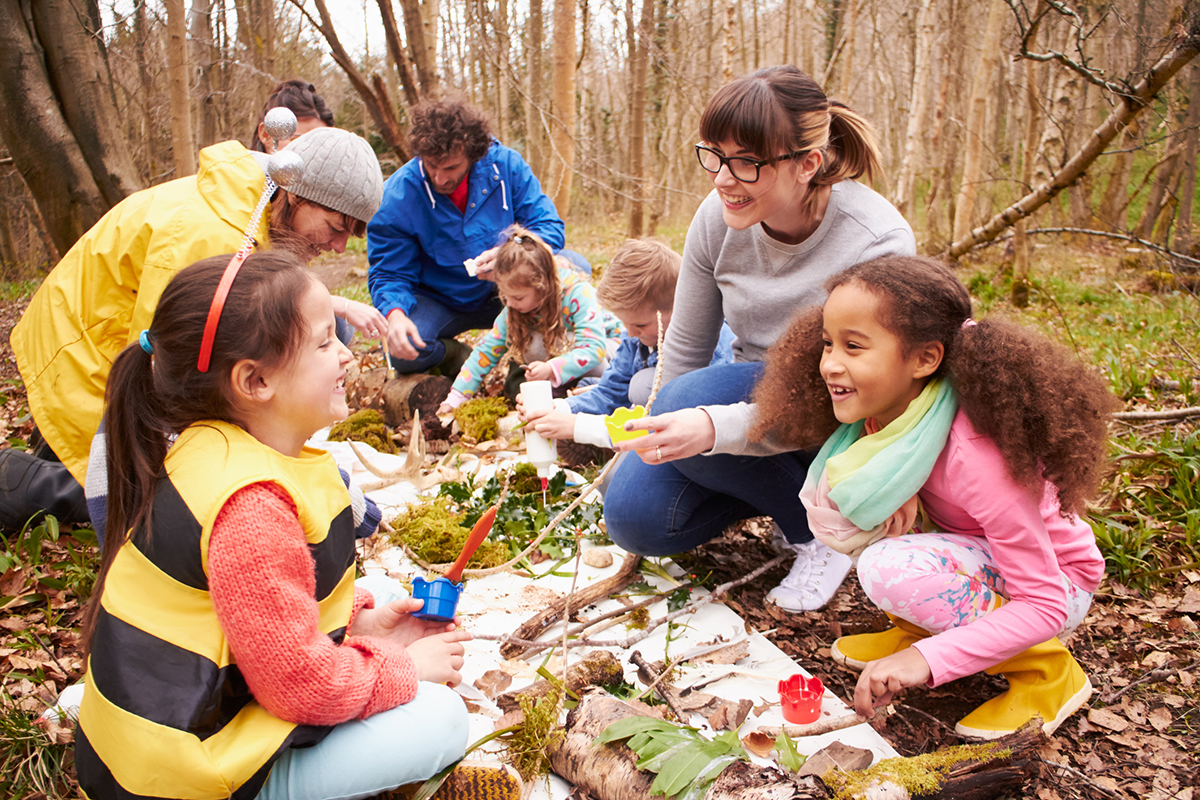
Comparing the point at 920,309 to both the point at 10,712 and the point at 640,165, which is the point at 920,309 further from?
the point at 640,165

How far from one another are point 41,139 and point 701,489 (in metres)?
4.11

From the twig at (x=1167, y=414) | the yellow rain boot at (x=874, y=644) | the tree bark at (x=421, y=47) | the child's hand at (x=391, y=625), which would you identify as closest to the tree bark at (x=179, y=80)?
the tree bark at (x=421, y=47)

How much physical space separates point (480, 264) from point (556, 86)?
3044 millimetres

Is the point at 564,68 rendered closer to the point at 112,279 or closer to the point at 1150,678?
the point at 112,279

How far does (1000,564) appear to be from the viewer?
1.66 m

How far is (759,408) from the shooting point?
1956 millimetres

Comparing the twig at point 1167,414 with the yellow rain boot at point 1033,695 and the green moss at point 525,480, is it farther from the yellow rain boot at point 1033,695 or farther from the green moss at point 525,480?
the green moss at point 525,480

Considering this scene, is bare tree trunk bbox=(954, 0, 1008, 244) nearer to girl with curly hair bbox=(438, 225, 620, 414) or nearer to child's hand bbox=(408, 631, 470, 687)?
girl with curly hair bbox=(438, 225, 620, 414)

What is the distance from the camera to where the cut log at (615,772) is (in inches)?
53.6

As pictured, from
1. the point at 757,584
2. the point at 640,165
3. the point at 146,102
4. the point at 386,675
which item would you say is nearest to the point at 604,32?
the point at 640,165

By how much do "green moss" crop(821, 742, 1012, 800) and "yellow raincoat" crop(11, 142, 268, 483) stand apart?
7.17 ft

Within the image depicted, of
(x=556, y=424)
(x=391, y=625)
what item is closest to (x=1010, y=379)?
(x=556, y=424)

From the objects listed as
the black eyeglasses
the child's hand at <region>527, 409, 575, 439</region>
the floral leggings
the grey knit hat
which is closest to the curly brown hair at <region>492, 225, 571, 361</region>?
the grey knit hat

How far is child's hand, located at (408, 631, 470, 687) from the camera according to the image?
1.56m
